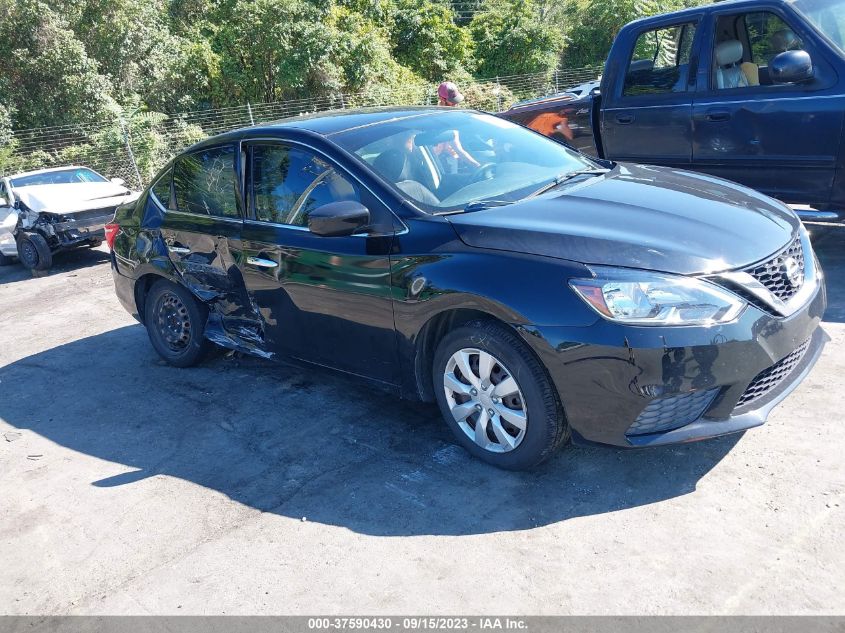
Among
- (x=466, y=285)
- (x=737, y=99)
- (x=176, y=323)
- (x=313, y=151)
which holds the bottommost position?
(x=176, y=323)

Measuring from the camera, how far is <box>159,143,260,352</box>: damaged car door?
485 centimetres

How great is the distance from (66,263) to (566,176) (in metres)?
9.13

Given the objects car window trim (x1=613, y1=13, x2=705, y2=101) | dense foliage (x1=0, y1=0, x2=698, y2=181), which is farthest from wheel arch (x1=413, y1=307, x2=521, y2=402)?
dense foliage (x1=0, y1=0, x2=698, y2=181)

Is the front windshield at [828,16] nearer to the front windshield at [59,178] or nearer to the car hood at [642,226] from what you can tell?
the car hood at [642,226]

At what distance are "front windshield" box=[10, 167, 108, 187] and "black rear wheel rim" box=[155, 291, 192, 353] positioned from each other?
709 centimetres

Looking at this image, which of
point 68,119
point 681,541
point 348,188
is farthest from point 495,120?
point 68,119

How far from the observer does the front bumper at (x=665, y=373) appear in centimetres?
309

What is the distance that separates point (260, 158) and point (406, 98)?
19909 millimetres

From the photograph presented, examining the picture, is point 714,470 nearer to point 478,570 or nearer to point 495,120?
point 478,570

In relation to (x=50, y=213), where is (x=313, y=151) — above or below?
above

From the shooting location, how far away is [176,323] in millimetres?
5645

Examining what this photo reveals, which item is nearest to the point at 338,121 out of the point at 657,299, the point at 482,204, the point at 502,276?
the point at 482,204

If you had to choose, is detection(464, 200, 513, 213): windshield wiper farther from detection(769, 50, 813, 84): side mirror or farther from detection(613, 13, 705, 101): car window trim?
detection(613, 13, 705, 101): car window trim

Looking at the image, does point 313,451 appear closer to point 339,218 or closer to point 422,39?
point 339,218
